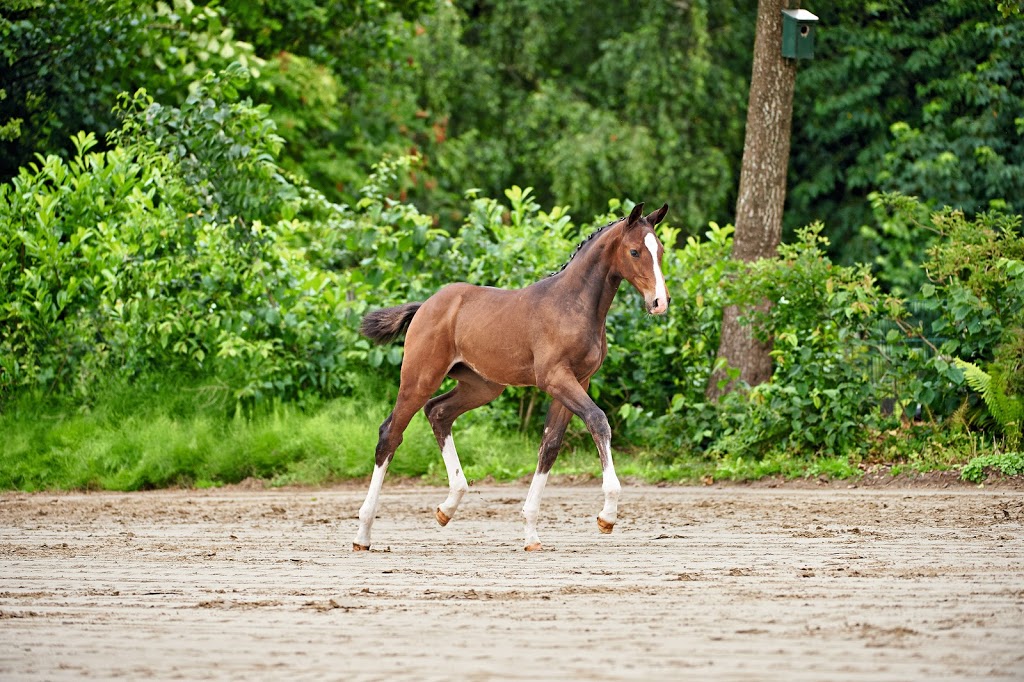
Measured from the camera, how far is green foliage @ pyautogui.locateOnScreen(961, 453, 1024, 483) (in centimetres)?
1221

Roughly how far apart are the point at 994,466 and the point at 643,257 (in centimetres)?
509

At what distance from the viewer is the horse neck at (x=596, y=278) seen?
9484 mm

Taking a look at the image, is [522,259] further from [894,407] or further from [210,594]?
[210,594]

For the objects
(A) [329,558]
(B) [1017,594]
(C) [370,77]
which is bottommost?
(A) [329,558]

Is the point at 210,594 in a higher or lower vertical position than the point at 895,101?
lower

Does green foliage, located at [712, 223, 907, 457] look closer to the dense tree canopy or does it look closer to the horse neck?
the dense tree canopy

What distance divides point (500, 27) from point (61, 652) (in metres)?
26.0

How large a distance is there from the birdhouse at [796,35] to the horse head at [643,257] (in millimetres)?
6092

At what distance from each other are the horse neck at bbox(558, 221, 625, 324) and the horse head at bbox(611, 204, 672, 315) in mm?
85

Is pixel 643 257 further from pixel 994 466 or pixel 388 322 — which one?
pixel 994 466

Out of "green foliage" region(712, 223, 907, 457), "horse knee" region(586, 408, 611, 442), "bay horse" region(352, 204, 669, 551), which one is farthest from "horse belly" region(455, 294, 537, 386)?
"green foliage" region(712, 223, 907, 457)

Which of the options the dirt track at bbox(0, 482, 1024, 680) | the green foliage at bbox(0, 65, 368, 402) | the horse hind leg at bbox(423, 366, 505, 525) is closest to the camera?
the dirt track at bbox(0, 482, 1024, 680)

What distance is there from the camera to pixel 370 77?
90.1 feet

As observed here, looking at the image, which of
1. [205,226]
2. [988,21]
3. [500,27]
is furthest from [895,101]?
[205,226]
